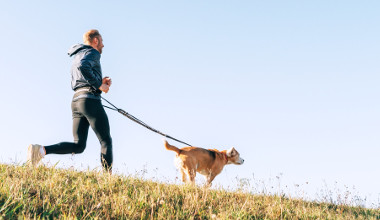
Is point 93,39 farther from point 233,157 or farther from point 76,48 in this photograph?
point 233,157

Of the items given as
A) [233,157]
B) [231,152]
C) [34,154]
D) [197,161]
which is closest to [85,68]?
[34,154]

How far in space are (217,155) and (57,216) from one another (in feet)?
17.6

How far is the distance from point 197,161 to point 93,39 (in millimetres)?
3317

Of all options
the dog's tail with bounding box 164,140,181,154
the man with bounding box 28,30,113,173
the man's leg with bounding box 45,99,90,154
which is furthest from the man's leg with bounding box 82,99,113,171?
the dog's tail with bounding box 164,140,181,154

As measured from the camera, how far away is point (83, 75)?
198 inches

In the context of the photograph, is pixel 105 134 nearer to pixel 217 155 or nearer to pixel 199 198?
pixel 199 198

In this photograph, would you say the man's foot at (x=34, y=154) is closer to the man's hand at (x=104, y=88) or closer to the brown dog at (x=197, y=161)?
the man's hand at (x=104, y=88)

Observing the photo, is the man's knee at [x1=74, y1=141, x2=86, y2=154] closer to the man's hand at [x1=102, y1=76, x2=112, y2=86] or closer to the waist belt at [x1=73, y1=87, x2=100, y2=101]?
the waist belt at [x1=73, y1=87, x2=100, y2=101]

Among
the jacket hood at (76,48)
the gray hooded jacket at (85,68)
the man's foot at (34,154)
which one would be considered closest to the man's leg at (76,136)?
the man's foot at (34,154)

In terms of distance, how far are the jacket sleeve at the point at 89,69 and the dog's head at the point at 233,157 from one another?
170 inches

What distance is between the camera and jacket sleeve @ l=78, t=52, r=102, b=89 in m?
5.01

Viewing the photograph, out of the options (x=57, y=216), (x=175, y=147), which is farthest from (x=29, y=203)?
(x=175, y=147)

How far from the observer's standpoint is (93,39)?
548 cm

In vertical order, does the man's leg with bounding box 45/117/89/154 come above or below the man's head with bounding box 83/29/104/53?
below
